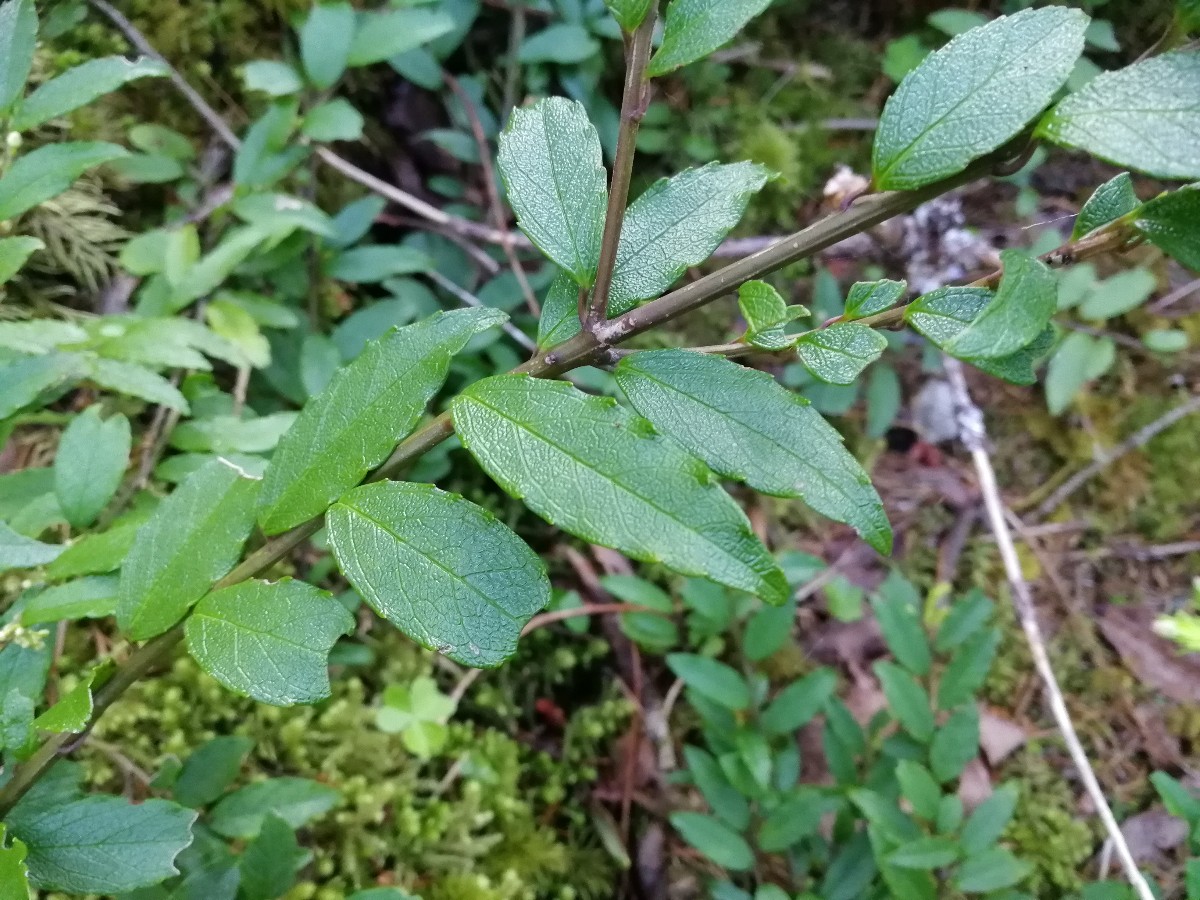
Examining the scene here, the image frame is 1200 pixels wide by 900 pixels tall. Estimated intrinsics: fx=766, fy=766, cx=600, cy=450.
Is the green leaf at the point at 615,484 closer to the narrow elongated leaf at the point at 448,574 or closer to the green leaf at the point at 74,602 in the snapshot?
the narrow elongated leaf at the point at 448,574

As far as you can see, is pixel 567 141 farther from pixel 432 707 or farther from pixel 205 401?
pixel 432 707

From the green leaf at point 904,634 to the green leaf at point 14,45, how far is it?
69.1 inches

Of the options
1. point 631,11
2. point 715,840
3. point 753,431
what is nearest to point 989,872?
point 715,840

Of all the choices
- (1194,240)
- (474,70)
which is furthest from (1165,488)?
(474,70)

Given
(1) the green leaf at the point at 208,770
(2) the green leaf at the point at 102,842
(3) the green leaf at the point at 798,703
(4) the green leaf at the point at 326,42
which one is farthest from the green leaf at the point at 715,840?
(4) the green leaf at the point at 326,42

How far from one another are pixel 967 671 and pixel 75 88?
1.88 meters

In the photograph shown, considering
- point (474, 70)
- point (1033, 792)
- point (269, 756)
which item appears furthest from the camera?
point (474, 70)

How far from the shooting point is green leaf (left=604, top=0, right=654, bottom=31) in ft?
2.09

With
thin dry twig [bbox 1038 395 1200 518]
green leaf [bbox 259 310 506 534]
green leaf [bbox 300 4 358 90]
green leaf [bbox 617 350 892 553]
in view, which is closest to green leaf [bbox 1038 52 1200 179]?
green leaf [bbox 617 350 892 553]

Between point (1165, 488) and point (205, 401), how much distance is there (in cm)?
251

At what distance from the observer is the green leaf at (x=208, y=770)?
1.16 metres

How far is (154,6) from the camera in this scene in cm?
170

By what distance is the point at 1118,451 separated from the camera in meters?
2.22

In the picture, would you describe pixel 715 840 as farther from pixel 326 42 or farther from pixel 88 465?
pixel 326 42
